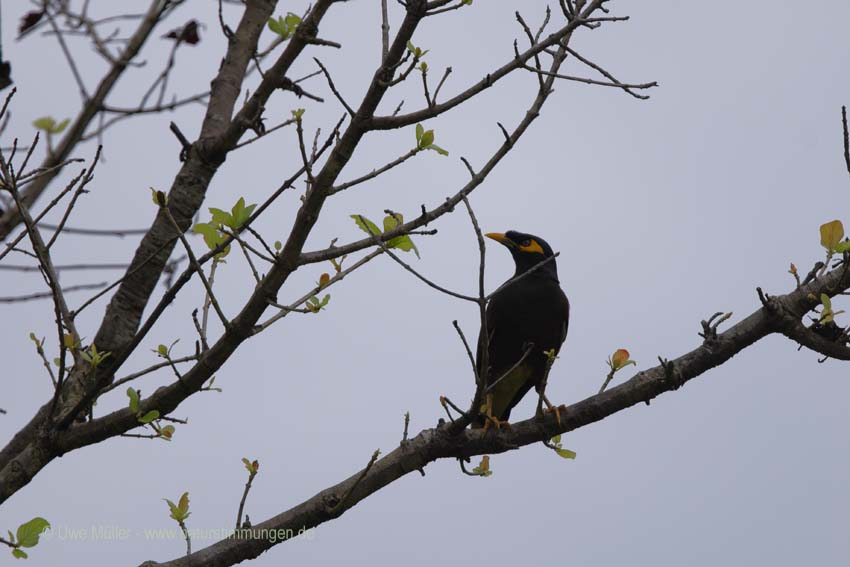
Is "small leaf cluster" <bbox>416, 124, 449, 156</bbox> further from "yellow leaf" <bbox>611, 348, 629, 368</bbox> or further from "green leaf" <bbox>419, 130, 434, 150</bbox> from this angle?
"yellow leaf" <bbox>611, 348, 629, 368</bbox>

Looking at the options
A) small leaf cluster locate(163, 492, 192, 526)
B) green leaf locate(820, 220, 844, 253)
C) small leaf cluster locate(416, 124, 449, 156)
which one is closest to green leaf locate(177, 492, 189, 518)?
small leaf cluster locate(163, 492, 192, 526)

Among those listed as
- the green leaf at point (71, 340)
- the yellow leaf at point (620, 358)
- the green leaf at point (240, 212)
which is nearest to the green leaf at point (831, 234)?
the yellow leaf at point (620, 358)

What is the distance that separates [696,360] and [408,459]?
3.72ft

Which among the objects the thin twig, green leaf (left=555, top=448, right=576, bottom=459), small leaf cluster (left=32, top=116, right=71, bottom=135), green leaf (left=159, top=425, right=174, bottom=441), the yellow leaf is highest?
small leaf cluster (left=32, top=116, right=71, bottom=135)

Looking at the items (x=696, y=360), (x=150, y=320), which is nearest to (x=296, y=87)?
(x=150, y=320)

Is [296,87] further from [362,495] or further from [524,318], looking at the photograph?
[524,318]

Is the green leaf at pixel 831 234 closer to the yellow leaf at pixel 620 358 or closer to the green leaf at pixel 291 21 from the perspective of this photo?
the yellow leaf at pixel 620 358

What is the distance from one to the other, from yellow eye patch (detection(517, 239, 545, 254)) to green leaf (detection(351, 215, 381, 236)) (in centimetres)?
318

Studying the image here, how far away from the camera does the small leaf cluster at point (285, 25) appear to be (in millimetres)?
3789

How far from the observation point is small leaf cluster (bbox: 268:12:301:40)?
3789 mm

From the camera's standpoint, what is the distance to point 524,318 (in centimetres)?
577

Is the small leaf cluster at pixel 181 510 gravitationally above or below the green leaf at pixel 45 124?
below

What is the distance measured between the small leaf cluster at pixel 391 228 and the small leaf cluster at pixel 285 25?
929 millimetres

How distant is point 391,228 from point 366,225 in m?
0.17
